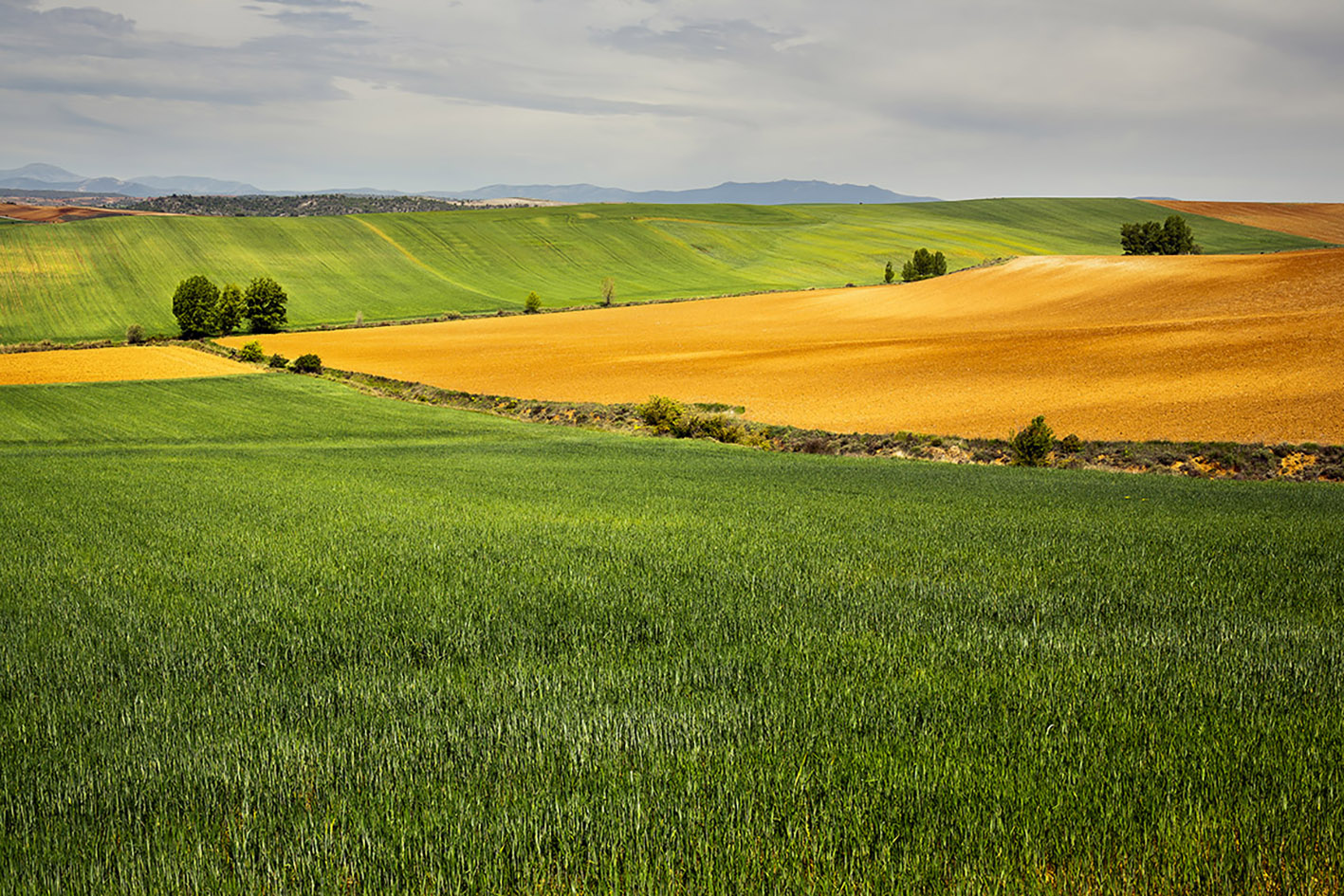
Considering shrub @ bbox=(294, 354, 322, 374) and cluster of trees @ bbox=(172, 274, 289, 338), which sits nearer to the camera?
shrub @ bbox=(294, 354, 322, 374)

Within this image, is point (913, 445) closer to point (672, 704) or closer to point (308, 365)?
point (672, 704)

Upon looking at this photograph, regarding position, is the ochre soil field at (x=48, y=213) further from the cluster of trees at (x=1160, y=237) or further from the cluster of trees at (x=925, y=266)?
the cluster of trees at (x=1160, y=237)

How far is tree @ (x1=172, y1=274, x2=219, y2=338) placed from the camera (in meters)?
78.0

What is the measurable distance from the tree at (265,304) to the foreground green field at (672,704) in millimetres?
74045

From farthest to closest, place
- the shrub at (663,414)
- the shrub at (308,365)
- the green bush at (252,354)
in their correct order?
1. the green bush at (252,354)
2. the shrub at (308,365)
3. the shrub at (663,414)

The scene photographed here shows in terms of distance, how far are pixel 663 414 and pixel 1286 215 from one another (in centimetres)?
15934

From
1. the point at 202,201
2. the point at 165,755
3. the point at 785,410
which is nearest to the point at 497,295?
the point at 785,410

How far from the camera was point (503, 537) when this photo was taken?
1295 centimetres

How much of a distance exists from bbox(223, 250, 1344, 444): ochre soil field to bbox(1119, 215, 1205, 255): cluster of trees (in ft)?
73.3

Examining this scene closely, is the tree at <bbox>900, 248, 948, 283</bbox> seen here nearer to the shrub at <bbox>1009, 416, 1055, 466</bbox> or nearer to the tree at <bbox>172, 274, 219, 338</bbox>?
the tree at <bbox>172, 274, 219, 338</bbox>

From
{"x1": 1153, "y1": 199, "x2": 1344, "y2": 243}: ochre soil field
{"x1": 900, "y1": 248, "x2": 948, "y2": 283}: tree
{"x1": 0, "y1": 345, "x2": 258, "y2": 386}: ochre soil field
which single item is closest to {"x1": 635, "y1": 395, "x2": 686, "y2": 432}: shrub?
{"x1": 0, "y1": 345, "x2": 258, "y2": 386}: ochre soil field

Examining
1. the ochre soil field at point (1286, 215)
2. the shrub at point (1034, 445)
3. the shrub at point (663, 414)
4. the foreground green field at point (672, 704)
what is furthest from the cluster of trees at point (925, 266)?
the foreground green field at point (672, 704)

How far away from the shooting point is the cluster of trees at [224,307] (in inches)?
3086

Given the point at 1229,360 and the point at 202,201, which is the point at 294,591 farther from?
the point at 202,201
